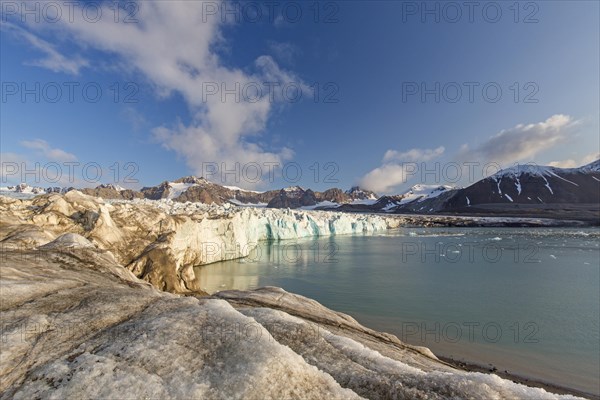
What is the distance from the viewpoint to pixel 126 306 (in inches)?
225

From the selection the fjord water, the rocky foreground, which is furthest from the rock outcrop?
Answer: the fjord water

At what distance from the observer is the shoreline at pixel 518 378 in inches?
459

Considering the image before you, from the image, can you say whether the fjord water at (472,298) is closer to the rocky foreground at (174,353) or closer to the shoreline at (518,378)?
the shoreline at (518,378)

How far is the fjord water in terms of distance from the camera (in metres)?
15.2

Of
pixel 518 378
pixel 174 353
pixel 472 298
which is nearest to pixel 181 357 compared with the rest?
pixel 174 353

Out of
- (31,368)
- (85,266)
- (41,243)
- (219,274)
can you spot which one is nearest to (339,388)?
(31,368)

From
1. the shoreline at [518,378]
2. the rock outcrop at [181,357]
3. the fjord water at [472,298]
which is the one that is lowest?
the fjord water at [472,298]

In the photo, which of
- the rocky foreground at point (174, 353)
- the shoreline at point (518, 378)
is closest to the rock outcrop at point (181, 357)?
the rocky foreground at point (174, 353)

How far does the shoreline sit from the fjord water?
0.45 m

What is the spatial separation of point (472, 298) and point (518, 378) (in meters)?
13.7

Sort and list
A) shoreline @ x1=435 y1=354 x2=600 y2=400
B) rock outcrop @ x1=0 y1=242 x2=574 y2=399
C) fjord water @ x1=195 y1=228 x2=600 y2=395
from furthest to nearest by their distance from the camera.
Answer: fjord water @ x1=195 y1=228 x2=600 y2=395, shoreline @ x1=435 y1=354 x2=600 y2=400, rock outcrop @ x1=0 y1=242 x2=574 y2=399

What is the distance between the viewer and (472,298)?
83.1 ft

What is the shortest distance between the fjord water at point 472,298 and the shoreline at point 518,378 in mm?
447

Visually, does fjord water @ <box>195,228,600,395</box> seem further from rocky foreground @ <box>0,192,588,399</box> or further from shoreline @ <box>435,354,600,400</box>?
rocky foreground @ <box>0,192,588,399</box>
